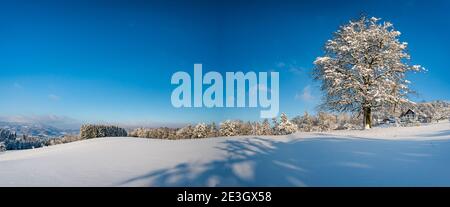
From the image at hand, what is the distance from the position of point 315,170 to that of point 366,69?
1325 centimetres

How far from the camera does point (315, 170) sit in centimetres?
440

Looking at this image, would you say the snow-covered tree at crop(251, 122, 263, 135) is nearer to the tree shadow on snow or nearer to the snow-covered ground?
the snow-covered ground

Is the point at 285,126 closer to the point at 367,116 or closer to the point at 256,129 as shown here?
the point at 256,129

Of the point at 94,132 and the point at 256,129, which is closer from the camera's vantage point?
the point at 94,132

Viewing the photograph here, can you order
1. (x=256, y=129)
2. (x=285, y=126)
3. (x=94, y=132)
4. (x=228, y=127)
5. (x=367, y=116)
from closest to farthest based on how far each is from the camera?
(x=94, y=132)
(x=228, y=127)
(x=367, y=116)
(x=256, y=129)
(x=285, y=126)

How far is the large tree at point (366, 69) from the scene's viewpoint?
53.8 feet

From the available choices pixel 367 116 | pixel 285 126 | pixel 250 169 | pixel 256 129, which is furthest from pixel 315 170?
pixel 285 126

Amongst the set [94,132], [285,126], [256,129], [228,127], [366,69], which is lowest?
[256,129]

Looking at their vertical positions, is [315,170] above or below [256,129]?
above

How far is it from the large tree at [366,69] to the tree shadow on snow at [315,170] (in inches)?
436

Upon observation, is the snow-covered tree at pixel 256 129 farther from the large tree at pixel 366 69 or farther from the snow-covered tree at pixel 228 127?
the large tree at pixel 366 69

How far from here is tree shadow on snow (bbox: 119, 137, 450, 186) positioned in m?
3.82
